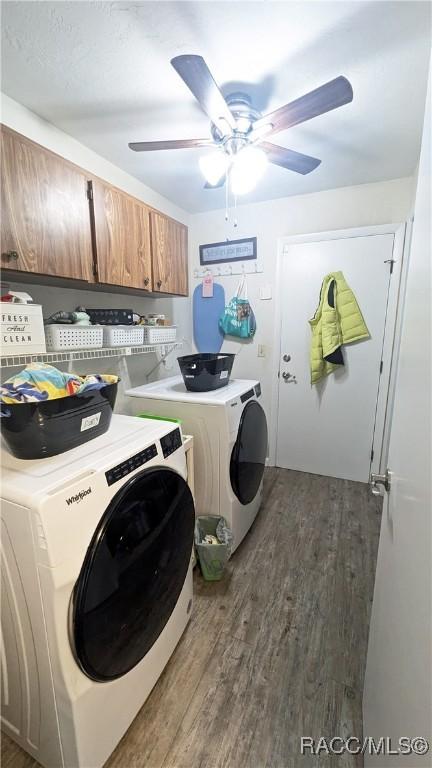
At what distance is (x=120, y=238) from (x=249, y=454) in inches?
59.2

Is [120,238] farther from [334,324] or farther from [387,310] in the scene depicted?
[387,310]

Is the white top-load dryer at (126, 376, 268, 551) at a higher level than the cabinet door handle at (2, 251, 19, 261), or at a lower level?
lower

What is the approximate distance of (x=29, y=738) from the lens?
90cm

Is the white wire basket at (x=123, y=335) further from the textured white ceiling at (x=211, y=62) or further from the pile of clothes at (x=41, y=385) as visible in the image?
the textured white ceiling at (x=211, y=62)

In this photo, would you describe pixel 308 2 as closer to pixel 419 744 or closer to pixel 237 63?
pixel 237 63

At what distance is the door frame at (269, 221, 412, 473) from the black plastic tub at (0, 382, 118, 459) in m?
2.02

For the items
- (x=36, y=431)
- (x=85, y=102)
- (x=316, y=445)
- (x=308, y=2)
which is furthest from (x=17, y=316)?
(x=316, y=445)

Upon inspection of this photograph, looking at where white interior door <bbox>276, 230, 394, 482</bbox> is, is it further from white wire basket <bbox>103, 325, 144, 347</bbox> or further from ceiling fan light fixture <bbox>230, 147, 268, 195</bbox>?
white wire basket <bbox>103, 325, 144, 347</bbox>

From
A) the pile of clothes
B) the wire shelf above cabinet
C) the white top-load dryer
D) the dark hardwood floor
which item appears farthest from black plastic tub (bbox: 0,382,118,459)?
the dark hardwood floor

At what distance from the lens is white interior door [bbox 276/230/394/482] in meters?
2.30

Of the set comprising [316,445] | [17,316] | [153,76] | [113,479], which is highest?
[153,76]

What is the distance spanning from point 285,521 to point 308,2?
8.31 ft

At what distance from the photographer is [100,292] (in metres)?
1.99

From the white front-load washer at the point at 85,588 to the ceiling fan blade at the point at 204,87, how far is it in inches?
48.0
